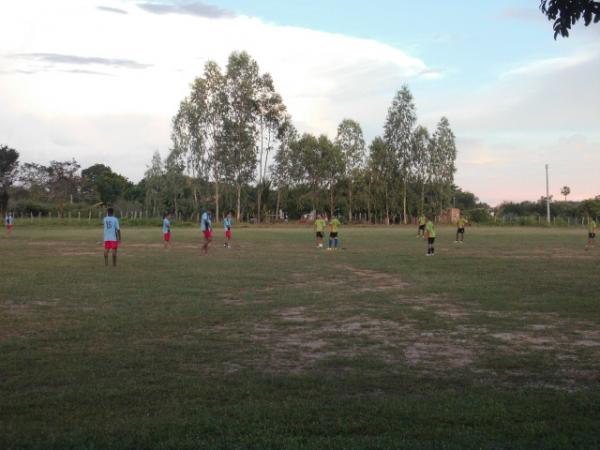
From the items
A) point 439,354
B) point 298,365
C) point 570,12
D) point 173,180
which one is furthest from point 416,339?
point 173,180

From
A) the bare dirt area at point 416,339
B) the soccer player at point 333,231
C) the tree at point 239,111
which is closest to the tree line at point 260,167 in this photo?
the tree at point 239,111

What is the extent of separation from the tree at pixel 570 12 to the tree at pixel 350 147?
7932 centimetres

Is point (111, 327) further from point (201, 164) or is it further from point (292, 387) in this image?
point (201, 164)

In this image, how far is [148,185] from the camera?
275 feet

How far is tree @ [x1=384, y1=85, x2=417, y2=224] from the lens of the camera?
82188 millimetres

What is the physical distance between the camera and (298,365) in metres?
6.96

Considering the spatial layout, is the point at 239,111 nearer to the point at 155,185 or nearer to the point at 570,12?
the point at 155,185

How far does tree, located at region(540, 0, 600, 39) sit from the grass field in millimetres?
3302

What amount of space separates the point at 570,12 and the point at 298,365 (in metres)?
4.56

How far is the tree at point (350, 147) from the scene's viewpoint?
8431 cm

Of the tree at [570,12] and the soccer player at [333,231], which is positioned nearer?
the tree at [570,12]

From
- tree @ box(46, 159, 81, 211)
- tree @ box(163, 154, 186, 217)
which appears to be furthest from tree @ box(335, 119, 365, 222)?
tree @ box(46, 159, 81, 211)

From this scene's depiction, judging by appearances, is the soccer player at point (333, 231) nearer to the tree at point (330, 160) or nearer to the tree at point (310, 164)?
the tree at point (330, 160)

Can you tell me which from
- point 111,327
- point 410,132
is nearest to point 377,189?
point 410,132
